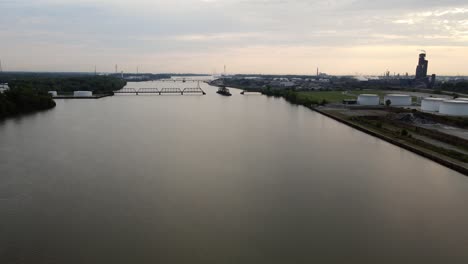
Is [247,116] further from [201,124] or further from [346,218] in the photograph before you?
[346,218]

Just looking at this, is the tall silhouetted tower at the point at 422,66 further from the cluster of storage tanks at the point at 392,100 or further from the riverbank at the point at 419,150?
the riverbank at the point at 419,150

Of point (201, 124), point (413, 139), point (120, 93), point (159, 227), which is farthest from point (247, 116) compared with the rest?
point (120, 93)

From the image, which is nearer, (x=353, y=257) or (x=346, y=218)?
(x=353, y=257)

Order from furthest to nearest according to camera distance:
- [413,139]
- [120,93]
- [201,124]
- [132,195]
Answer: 1. [120,93]
2. [201,124]
3. [413,139]
4. [132,195]

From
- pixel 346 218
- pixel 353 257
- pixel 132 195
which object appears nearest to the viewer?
pixel 353 257

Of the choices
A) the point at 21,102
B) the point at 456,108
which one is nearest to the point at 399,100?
the point at 456,108

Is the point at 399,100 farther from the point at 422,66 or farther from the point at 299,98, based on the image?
the point at 422,66
